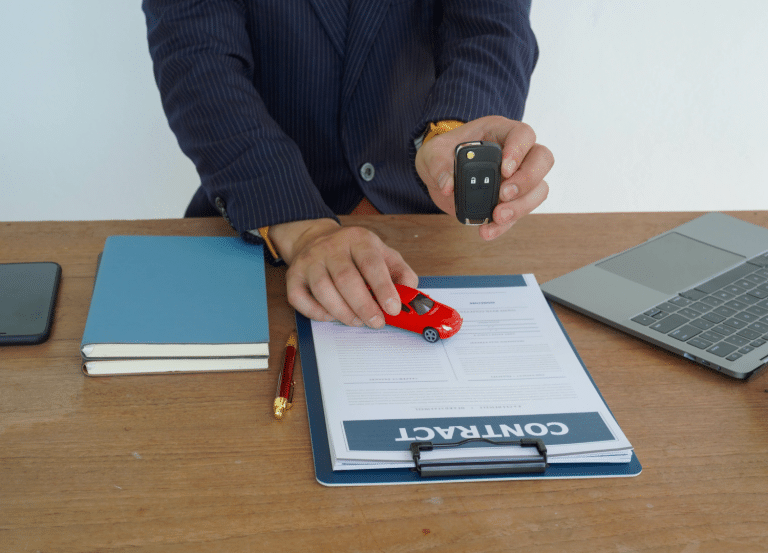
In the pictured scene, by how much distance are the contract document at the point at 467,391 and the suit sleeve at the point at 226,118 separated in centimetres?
23

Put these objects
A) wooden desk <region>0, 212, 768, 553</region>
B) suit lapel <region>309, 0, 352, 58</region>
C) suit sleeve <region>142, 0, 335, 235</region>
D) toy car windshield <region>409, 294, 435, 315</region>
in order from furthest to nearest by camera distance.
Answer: suit lapel <region>309, 0, 352, 58</region>
suit sleeve <region>142, 0, 335, 235</region>
toy car windshield <region>409, 294, 435, 315</region>
wooden desk <region>0, 212, 768, 553</region>

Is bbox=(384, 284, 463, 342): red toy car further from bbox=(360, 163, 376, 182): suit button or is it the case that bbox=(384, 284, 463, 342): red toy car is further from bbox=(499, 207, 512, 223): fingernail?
bbox=(360, 163, 376, 182): suit button

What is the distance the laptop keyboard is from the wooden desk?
4 centimetres

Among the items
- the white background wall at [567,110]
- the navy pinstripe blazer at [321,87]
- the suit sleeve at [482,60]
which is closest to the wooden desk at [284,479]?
the navy pinstripe blazer at [321,87]

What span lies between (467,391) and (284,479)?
0.20 m

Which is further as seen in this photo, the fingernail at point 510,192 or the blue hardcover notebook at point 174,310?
the fingernail at point 510,192

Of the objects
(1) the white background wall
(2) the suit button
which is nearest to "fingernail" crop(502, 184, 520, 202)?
(2) the suit button

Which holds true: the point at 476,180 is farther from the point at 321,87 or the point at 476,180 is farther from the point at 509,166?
the point at 321,87

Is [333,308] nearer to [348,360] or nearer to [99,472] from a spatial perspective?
[348,360]

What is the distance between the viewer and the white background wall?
181 centimetres

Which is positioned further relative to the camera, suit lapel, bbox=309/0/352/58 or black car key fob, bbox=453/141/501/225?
suit lapel, bbox=309/0/352/58

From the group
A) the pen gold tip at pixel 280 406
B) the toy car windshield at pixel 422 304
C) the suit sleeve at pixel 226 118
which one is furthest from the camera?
the suit sleeve at pixel 226 118

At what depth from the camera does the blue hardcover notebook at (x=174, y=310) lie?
64 centimetres

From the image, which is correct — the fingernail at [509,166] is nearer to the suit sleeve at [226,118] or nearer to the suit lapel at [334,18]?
the suit sleeve at [226,118]
